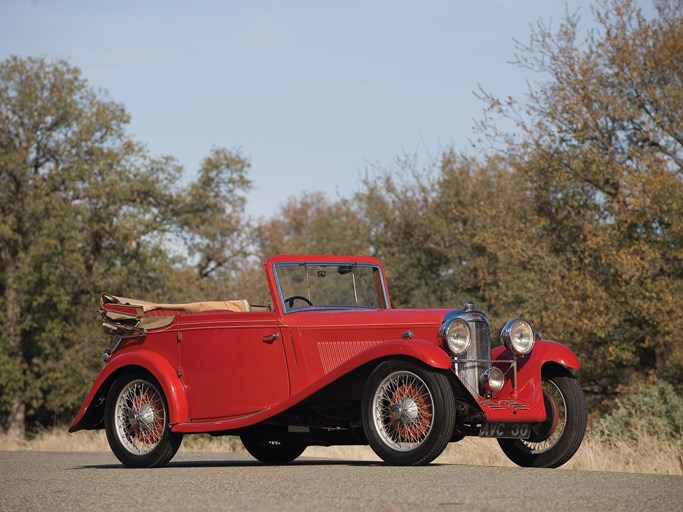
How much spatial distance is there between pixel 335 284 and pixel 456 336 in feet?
7.51

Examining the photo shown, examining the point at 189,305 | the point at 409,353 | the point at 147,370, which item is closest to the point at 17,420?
the point at 189,305

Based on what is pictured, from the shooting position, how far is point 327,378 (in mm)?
9141

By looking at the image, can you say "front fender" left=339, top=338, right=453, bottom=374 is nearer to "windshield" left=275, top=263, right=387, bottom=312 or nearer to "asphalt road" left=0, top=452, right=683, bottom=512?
"asphalt road" left=0, top=452, right=683, bottom=512

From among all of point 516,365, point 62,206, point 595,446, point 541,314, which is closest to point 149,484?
point 516,365

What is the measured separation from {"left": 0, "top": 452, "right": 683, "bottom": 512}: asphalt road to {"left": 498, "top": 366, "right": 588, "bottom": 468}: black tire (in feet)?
3.42

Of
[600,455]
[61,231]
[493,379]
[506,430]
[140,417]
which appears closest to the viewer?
[506,430]

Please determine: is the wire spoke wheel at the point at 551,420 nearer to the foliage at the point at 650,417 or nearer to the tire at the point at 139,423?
the tire at the point at 139,423

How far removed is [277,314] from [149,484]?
8.59ft

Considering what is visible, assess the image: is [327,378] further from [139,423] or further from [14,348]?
[14,348]

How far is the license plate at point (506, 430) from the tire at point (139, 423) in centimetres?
301

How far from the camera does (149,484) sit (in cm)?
777

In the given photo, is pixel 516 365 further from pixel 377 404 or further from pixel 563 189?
pixel 563 189

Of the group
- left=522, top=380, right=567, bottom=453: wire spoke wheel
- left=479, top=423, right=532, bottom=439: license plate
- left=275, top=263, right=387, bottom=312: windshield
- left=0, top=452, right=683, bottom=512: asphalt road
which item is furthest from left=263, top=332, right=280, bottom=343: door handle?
left=522, top=380, right=567, bottom=453: wire spoke wheel

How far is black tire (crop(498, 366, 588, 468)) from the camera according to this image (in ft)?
30.7
